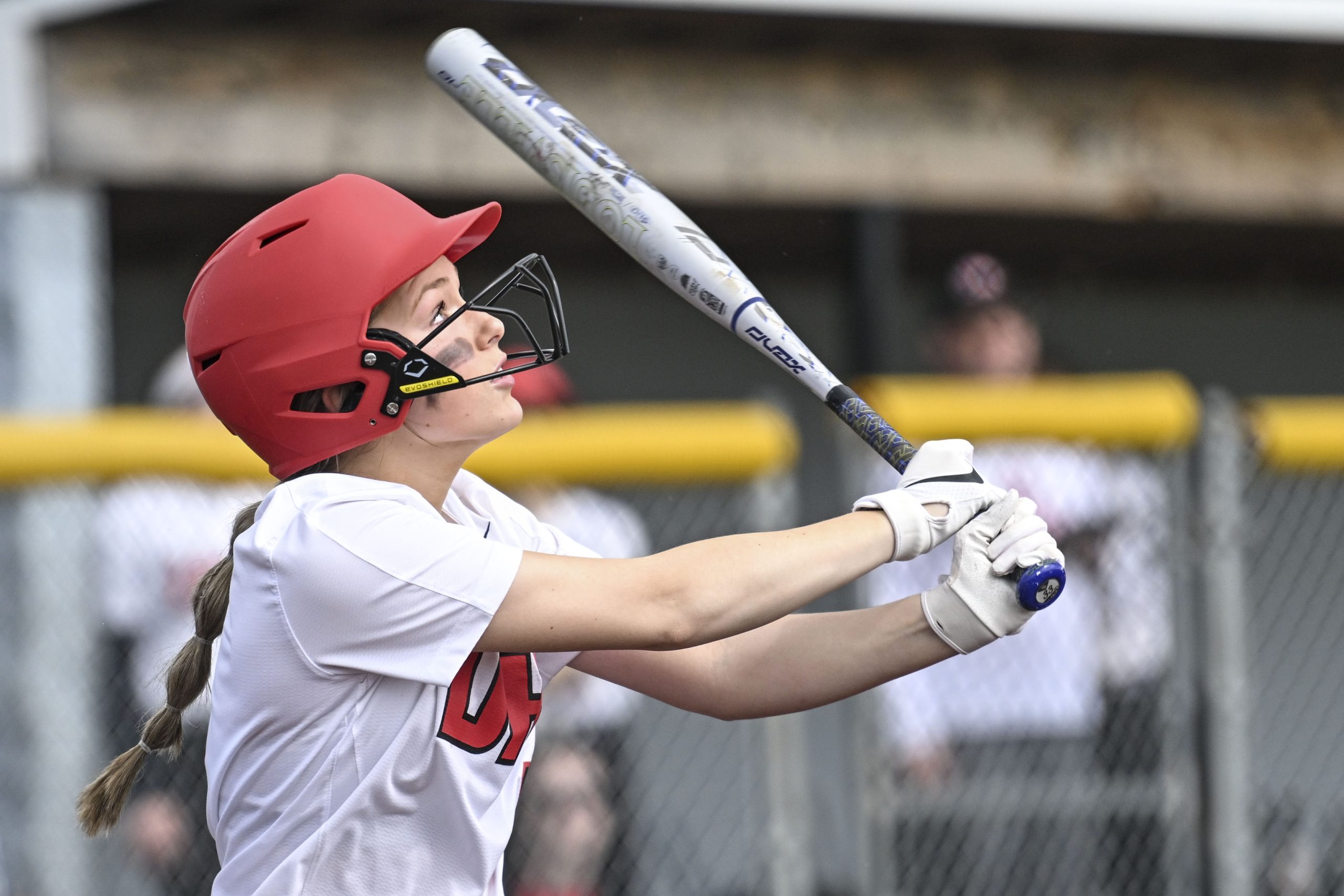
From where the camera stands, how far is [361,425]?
2.07m

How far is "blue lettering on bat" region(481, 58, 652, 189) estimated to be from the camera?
2.40m

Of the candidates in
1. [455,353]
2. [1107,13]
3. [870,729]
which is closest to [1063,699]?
[870,729]

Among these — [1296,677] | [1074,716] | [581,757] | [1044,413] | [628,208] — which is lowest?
[581,757]

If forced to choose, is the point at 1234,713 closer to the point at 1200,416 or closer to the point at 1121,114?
the point at 1200,416

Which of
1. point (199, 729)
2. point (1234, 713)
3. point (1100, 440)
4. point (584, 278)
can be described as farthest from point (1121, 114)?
point (199, 729)

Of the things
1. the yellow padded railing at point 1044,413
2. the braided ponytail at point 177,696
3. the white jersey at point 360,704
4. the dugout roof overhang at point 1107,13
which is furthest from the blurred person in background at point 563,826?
the dugout roof overhang at point 1107,13

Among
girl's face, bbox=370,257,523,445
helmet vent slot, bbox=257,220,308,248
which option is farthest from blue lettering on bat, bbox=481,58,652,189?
helmet vent slot, bbox=257,220,308,248

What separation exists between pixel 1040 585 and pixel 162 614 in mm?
2482

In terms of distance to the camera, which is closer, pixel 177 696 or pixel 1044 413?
pixel 177 696

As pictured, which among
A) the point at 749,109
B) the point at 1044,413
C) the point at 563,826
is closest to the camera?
the point at 563,826

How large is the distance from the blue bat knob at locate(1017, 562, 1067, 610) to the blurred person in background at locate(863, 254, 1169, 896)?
1.99 m

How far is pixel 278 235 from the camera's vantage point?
6.93ft

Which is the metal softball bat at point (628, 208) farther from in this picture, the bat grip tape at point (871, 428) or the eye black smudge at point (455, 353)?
the eye black smudge at point (455, 353)

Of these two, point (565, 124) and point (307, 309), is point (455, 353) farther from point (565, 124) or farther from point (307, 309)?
point (565, 124)
